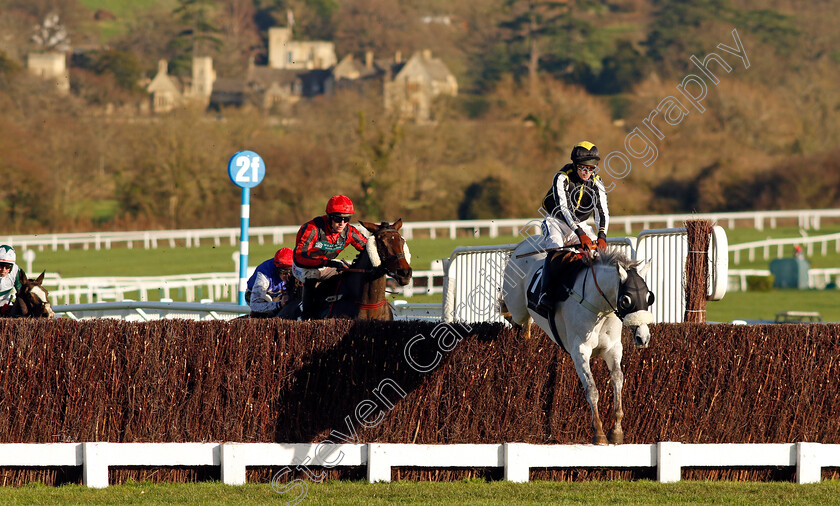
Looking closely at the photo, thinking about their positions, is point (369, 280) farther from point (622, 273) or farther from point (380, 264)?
point (622, 273)

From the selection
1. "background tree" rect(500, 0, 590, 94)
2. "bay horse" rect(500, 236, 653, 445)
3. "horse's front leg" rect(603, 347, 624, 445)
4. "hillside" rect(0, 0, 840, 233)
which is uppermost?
"background tree" rect(500, 0, 590, 94)

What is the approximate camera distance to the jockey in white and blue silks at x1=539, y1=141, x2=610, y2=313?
26.7ft

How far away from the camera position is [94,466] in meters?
7.34

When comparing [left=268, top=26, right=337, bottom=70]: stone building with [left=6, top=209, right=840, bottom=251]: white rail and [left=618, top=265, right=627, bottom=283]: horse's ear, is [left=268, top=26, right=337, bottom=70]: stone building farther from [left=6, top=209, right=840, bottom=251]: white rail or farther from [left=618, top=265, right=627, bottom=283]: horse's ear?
[left=618, top=265, right=627, bottom=283]: horse's ear

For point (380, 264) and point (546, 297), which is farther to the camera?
point (380, 264)

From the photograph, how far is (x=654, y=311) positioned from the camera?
10.6 metres

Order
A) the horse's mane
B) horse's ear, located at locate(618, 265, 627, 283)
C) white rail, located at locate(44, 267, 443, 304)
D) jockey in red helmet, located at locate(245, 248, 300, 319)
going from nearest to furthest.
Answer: horse's ear, located at locate(618, 265, 627, 283), the horse's mane, jockey in red helmet, located at locate(245, 248, 300, 319), white rail, located at locate(44, 267, 443, 304)

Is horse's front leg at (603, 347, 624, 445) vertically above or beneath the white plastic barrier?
beneath

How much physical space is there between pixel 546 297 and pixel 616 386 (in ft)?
2.69

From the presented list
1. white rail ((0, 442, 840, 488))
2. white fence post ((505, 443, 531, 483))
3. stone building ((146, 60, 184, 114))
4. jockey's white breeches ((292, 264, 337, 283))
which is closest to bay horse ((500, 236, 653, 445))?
white rail ((0, 442, 840, 488))

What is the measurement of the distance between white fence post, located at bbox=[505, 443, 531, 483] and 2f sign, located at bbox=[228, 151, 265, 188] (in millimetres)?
5903

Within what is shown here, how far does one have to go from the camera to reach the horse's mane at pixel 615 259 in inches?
280

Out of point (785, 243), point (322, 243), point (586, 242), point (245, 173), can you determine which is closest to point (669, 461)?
point (586, 242)

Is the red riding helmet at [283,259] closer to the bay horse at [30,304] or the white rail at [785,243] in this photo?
the bay horse at [30,304]
